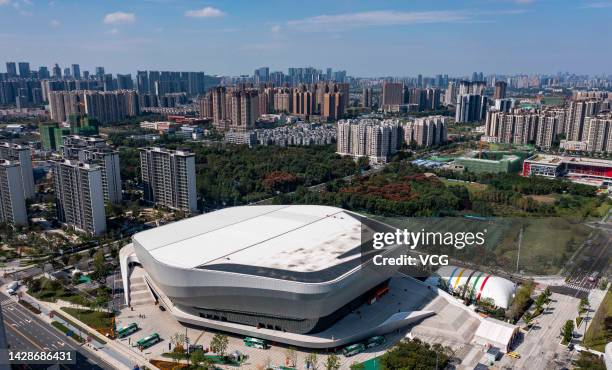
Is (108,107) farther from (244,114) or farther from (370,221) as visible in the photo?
(370,221)

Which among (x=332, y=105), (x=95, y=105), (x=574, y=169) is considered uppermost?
(x=95, y=105)

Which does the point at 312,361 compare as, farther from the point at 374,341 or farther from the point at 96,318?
the point at 96,318

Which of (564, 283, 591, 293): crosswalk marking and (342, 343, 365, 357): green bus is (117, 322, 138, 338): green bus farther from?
(564, 283, 591, 293): crosswalk marking

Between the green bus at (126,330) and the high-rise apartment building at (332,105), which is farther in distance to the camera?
Answer: the high-rise apartment building at (332,105)

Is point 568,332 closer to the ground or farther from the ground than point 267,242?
closer to the ground

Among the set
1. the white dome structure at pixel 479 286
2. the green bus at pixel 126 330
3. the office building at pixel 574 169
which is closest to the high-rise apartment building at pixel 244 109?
the office building at pixel 574 169

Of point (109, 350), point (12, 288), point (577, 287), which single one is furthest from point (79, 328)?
point (577, 287)

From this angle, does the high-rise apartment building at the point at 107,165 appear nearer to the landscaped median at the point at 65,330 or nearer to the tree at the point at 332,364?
the landscaped median at the point at 65,330
